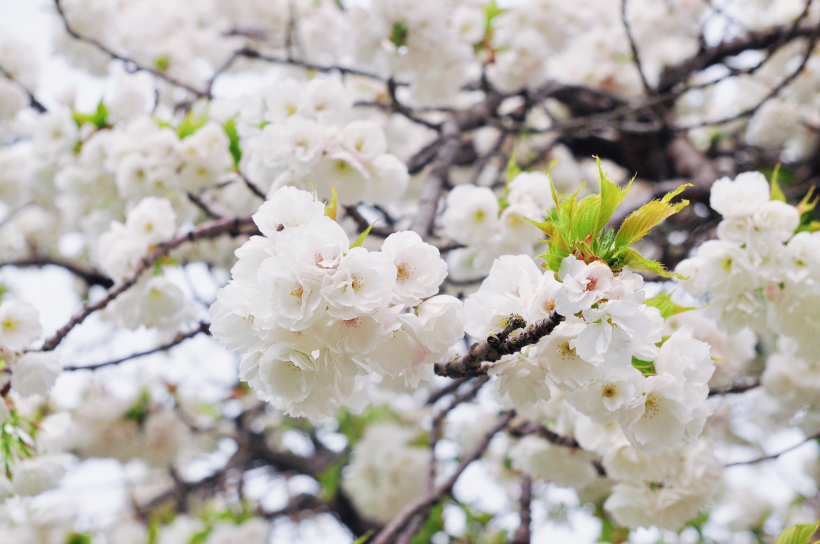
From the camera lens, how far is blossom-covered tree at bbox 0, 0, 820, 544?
27.9 inches

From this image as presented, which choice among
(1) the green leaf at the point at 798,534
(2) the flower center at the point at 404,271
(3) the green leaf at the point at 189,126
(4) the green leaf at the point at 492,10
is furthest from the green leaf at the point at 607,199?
(4) the green leaf at the point at 492,10

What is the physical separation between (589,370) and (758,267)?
2.02ft

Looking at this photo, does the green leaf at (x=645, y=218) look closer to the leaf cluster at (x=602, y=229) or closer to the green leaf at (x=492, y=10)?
the leaf cluster at (x=602, y=229)

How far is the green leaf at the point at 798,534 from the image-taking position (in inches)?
35.7

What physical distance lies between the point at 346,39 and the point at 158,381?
2.17m

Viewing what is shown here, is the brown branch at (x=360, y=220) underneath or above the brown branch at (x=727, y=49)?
underneath

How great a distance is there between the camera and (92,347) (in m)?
3.40

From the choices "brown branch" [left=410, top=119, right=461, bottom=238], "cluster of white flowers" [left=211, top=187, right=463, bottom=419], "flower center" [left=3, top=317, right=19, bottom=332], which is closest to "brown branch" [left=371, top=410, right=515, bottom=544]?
"brown branch" [left=410, top=119, right=461, bottom=238]

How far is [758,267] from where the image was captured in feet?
3.53

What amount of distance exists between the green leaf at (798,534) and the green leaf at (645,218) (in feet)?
2.22

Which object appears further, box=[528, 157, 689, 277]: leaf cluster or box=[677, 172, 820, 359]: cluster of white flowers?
box=[677, 172, 820, 359]: cluster of white flowers

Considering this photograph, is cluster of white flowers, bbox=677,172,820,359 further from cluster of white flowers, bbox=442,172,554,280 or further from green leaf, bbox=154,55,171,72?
green leaf, bbox=154,55,171,72

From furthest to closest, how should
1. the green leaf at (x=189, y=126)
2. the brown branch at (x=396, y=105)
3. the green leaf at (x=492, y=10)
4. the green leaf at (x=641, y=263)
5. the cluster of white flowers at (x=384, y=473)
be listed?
the cluster of white flowers at (x=384, y=473) → the green leaf at (x=492, y=10) → the brown branch at (x=396, y=105) → the green leaf at (x=189, y=126) → the green leaf at (x=641, y=263)

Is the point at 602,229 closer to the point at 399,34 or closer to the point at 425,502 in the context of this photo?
the point at 425,502
